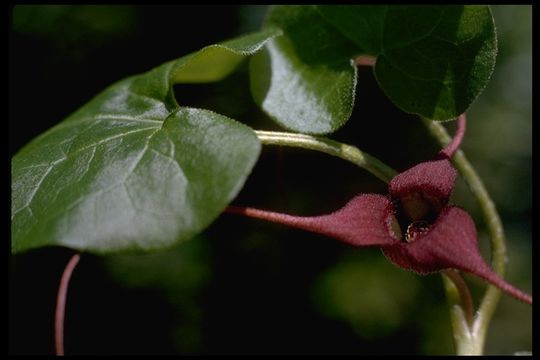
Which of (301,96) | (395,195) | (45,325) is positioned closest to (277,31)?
(301,96)

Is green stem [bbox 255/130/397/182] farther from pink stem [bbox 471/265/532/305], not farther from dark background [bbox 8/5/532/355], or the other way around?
dark background [bbox 8/5/532/355]

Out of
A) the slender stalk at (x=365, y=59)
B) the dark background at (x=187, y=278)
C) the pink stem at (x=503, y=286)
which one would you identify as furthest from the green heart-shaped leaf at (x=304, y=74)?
the dark background at (x=187, y=278)

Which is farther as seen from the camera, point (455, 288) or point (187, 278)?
point (187, 278)

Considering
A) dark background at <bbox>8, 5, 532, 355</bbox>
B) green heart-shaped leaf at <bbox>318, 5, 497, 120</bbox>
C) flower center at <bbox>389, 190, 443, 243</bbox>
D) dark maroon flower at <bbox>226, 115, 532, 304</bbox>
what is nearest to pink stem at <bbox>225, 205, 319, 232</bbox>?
dark maroon flower at <bbox>226, 115, 532, 304</bbox>

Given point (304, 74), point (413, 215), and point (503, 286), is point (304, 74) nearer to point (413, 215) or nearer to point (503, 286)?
point (413, 215)

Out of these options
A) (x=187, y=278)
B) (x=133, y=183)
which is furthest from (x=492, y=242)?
(x=187, y=278)
